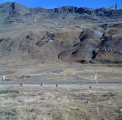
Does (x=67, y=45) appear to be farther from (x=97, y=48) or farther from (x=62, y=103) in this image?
(x=62, y=103)

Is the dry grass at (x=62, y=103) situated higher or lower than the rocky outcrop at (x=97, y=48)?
lower

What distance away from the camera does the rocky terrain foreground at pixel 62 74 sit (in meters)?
30.5

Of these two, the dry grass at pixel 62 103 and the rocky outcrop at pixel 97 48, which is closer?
the dry grass at pixel 62 103

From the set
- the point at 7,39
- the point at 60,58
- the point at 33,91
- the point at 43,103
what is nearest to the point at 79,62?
the point at 60,58

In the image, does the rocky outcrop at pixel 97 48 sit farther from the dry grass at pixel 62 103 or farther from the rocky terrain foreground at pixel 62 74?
the dry grass at pixel 62 103

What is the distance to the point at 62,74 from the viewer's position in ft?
222

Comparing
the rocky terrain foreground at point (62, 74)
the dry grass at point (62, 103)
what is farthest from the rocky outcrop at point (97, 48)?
the dry grass at point (62, 103)

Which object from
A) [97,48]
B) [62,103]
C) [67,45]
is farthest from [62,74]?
[67,45]

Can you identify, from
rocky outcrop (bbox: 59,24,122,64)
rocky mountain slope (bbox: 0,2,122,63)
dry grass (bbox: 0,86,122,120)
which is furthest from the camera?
rocky mountain slope (bbox: 0,2,122,63)

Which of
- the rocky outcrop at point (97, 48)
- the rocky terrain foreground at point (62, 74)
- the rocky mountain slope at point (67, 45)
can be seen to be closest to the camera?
the rocky terrain foreground at point (62, 74)

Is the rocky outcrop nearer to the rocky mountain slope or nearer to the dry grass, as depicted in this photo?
the rocky mountain slope

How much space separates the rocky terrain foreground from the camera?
100 feet

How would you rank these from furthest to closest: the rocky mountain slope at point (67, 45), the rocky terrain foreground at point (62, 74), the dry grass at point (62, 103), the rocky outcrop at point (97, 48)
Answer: the rocky mountain slope at point (67, 45) → the rocky outcrop at point (97, 48) → the rocky terrain foreground at point (62, 74) → the dry grass at point (62, 103)

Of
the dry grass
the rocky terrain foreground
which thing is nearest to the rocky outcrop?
the rocky terrain foreground
